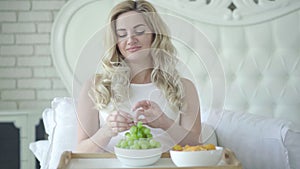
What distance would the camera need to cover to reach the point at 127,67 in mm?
1451

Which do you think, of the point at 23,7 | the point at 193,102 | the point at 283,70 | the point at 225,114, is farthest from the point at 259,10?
the point at 23,7

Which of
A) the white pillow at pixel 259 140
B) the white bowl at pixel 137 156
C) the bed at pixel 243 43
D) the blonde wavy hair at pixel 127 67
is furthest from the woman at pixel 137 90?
the bed at pixel 243 43

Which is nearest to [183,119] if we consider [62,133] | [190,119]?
[190,119]

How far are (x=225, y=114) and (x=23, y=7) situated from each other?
141 cm

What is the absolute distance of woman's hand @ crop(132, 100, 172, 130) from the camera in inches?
50.2

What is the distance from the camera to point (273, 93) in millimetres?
2334

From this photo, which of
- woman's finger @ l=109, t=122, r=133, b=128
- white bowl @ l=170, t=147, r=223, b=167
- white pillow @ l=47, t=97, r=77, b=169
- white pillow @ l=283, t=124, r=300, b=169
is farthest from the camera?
white pillow @ l=47, t=97, r=77, b=169

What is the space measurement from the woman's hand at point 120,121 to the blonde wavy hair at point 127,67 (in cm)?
18

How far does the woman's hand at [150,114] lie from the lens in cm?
127

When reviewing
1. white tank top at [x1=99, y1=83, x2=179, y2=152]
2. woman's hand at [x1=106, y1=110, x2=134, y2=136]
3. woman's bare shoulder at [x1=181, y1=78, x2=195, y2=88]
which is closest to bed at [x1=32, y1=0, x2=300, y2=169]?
woman's bare shoulder at [x1=181, y1=78, x2=195, y2=88]

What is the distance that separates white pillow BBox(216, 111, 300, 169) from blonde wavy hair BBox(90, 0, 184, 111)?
36 centimetres

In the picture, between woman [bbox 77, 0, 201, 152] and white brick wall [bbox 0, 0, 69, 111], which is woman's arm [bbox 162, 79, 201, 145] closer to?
woman [bbox 77, 0, 201, 152]

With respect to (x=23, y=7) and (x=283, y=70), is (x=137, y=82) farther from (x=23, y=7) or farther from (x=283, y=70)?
(x=23, y=7)

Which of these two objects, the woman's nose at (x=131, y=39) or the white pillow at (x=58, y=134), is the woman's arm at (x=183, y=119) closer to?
the woman's nose at (x=131, y=39)
